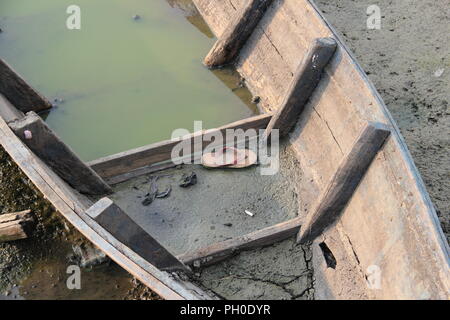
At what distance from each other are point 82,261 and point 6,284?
0.64 meters

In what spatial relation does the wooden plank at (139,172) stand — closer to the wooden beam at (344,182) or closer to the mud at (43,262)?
the mud at (43,262)

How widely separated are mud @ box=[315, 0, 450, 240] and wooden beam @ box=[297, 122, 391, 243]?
1054 millimetres

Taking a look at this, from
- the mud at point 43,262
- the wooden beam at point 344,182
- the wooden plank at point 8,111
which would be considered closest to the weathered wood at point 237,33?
the wooden plank at point 8,111

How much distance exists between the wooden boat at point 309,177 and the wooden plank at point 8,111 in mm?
21

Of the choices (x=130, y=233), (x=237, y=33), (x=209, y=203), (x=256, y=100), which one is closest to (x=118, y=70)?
(x=237, y=33)

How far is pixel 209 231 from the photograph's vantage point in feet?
15.1

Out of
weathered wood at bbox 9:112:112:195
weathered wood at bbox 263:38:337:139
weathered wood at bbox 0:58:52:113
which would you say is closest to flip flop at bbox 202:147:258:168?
weathered wood at bbox 263:38:337:139

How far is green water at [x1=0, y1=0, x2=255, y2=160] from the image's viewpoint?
5820 mm

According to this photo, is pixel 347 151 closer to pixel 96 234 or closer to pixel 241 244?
pixel 241 244

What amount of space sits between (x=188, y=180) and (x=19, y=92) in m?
2.20

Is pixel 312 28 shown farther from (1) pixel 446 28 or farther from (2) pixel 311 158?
(1) pixel 446 28

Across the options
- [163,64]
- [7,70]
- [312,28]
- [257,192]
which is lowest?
[257,192]

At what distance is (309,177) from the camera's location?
194 inches
